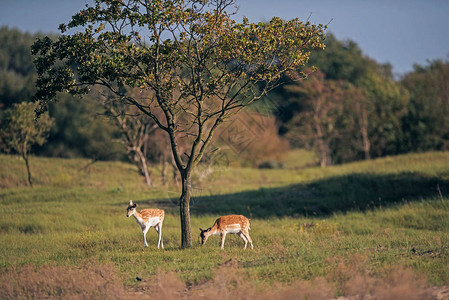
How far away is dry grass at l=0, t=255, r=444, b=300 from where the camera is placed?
10.1 meters

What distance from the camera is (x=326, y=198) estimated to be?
29.8m

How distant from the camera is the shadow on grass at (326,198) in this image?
1069 inches

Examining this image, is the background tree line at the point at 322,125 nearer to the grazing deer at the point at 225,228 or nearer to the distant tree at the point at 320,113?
the distant tree at the point at 320,113

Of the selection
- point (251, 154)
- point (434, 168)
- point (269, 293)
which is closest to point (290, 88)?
point (251, 154)

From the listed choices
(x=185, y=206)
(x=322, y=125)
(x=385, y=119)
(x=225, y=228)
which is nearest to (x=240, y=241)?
(x=225, y=228)

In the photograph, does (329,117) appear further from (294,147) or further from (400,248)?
(400,248)

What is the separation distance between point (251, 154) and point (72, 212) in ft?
158

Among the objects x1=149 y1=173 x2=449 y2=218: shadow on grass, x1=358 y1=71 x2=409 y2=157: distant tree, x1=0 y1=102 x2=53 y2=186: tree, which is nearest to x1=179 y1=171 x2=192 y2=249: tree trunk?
x1=149 y1=173 x2=449 y2=218: shadow on grass

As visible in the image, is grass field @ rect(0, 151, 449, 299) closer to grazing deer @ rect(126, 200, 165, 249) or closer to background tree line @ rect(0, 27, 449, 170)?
grazing deer @ rect(126, 200, 165, 249)

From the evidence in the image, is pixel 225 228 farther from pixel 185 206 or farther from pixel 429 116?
pixel 429 116

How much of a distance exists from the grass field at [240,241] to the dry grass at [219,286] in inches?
1.3

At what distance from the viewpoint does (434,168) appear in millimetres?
32219

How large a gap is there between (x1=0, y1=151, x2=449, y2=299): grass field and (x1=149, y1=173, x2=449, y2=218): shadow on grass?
70 millimetres

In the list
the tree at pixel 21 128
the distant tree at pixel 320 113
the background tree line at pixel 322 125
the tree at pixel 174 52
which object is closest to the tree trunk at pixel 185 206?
the tree at pixel 174 52
